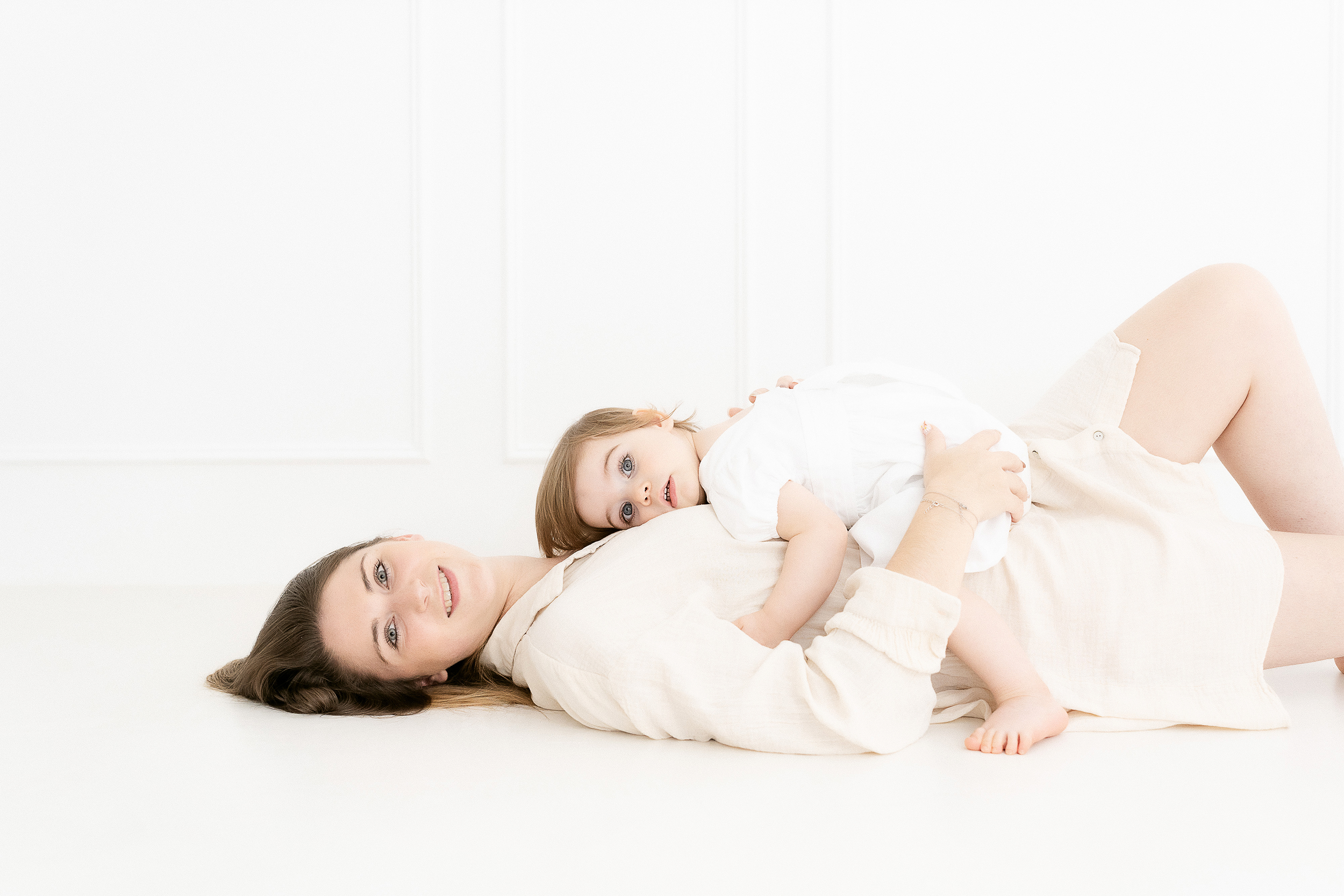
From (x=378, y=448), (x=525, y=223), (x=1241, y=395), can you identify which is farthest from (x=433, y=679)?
(x=525, y=223)

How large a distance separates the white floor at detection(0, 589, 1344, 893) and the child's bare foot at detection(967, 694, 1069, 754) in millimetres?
20

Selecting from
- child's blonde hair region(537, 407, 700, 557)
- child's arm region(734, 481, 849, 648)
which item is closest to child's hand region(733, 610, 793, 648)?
child's arm region(734, 481, 849, 648)

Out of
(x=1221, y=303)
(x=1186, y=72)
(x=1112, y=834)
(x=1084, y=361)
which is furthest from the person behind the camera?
(x=1186, y=72)

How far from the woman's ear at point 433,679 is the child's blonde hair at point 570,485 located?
11.7 inches

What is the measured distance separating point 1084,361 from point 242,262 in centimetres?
235

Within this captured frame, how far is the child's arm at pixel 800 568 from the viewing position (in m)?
1.31

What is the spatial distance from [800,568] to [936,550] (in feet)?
0.72

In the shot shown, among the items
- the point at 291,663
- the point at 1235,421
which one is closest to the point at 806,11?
the point at 1235,421

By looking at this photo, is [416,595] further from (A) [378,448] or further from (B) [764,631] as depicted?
(A) [378,448]

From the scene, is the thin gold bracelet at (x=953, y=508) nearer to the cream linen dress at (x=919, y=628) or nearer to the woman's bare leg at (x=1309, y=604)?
the cream linen dress at (x=919, y=628)

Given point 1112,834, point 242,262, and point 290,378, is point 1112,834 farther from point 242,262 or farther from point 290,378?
point 242,262

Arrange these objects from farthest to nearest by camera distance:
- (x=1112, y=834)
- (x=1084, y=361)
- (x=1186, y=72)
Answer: (x=1186, y=72), (x=1084, y=361), (x=1112, y=834)

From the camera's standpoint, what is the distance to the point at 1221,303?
1440mm

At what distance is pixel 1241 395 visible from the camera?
1.44 metres
